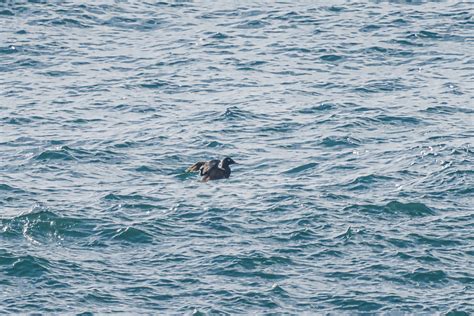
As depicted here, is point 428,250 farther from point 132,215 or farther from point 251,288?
point 132,215

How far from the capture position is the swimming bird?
43.4 metres

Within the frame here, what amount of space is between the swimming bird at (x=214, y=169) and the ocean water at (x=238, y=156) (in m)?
0.28

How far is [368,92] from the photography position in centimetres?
5309

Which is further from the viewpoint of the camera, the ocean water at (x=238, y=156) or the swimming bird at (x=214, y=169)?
the swimming bird at (x=214, y=169)

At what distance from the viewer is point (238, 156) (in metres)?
46.2

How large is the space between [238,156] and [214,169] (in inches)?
115

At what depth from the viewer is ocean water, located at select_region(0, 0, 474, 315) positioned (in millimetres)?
35531

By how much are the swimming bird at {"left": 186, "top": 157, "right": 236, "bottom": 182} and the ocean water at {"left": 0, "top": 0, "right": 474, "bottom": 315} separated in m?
0.28

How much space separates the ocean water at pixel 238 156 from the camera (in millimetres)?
35531

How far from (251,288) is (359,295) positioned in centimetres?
305

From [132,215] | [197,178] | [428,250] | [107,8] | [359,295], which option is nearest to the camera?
[359,295]

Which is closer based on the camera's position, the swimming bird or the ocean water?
the ocean water

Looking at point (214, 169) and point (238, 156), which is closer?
point (214, 169)

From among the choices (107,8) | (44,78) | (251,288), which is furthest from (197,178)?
(107,8)
